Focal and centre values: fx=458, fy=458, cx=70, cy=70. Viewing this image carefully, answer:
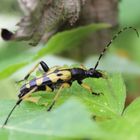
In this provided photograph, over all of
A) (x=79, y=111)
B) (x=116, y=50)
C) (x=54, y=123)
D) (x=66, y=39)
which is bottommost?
(x=116, y=50)

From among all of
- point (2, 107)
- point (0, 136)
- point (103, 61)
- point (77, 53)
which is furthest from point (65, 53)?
point (0, 136)

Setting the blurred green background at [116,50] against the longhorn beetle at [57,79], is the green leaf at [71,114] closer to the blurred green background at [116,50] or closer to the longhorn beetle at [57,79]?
the longhorn beetle at [57,79]

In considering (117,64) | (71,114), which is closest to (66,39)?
(117,64)

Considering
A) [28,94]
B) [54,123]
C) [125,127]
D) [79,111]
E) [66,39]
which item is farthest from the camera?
[66,39]

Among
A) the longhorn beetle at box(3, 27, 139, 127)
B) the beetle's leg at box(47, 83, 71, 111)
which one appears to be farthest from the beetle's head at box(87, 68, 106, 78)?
the beetle's leg at box(47, 83, 71, 111)

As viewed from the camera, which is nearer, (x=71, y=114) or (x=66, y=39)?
(x=71, y=114)

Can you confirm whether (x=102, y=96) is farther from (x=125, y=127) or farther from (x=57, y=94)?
(x=125, y=127)

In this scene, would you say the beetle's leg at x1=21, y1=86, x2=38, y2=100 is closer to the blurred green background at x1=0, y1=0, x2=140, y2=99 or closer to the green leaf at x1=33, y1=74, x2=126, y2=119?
the green leaf at x1=33, y1=74, x2=126, y2=119

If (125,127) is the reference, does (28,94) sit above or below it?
below
